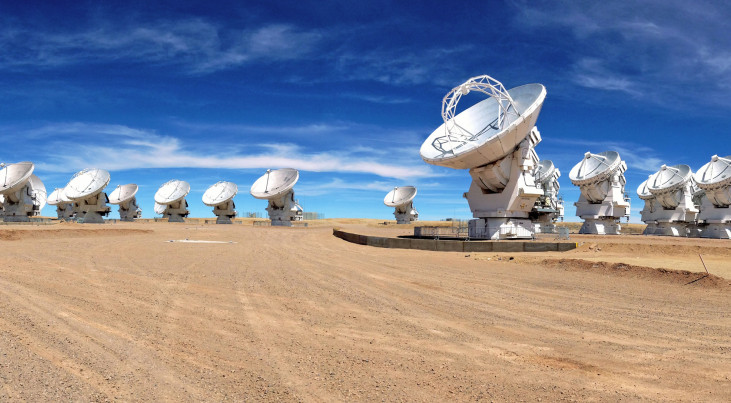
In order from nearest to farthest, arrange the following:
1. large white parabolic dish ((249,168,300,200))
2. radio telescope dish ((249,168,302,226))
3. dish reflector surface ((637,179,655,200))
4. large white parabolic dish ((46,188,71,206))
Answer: large white parabolic dish ((249,168,300,200)) < radio telescope dish ((249,168,302,226)) < dish reflector surface ((637,179,655,200)) < large white parabolic dish ((46,188,71,206))

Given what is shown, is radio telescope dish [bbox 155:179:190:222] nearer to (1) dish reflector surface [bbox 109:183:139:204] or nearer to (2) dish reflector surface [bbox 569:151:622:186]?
(1) dish reflector surface [bbox 109:183:139:204]

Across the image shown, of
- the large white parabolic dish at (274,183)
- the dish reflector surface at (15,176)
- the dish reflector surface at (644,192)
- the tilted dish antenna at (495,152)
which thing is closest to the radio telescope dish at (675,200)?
the dish reflector surface at (644,192)

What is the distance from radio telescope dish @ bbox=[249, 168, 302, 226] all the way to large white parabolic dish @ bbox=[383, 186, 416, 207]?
1659 cm

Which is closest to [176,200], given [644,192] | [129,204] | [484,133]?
[129,204]

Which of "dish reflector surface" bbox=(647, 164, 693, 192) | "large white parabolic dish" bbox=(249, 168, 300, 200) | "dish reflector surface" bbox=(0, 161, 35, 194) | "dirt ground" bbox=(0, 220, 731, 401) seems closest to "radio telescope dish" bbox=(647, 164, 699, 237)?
"dish reflector surface" bbox=(647, 164, 693, 192)

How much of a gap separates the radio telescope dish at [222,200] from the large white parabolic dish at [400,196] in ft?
75.9

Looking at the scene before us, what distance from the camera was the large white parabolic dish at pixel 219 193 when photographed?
6933 cm

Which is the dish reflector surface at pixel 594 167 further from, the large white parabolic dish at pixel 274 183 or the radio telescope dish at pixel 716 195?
the large white parabolic dish at pixel 274 183

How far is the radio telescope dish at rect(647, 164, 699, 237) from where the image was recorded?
5569 centimetres

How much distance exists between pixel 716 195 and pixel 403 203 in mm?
38005

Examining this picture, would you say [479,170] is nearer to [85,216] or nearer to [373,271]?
[373,271]

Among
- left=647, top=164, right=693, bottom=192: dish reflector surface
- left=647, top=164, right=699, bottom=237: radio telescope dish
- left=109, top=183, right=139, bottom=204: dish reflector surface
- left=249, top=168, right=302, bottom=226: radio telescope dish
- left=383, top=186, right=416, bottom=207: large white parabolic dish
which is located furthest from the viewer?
left=109, top=183, right=139, bottom=204: dish reflector surface

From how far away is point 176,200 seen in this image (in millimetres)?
72750

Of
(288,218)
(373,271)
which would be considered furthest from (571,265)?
(288,218)
